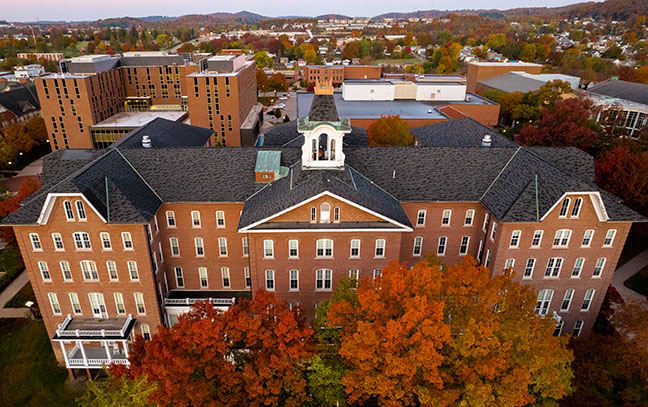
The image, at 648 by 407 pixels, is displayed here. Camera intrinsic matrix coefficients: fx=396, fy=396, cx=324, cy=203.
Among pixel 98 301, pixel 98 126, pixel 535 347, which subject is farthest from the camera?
pixel 98 126

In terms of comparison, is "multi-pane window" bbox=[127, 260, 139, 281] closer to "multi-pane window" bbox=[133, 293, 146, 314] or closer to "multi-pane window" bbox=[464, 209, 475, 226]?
"multi-pane window" bbox=[133, 293, 146, 314]

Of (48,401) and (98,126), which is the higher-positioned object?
(98,126)

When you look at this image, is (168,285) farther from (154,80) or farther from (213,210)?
(154,80)

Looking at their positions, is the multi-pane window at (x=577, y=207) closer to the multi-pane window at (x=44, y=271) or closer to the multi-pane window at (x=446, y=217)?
the multi-pane window at (x=446, y=217)

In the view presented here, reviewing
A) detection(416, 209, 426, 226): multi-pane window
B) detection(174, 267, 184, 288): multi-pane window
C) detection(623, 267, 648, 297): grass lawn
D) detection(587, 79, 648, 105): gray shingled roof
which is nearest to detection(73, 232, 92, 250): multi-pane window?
detection(174, 267, 184, 288): multi-pane window

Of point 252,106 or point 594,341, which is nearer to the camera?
point 594,341

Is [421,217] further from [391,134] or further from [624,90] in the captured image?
[624,90]

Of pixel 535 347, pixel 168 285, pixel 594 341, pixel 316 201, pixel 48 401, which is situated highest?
pixel 316 201

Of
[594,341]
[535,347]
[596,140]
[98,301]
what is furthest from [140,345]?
[596,140]
